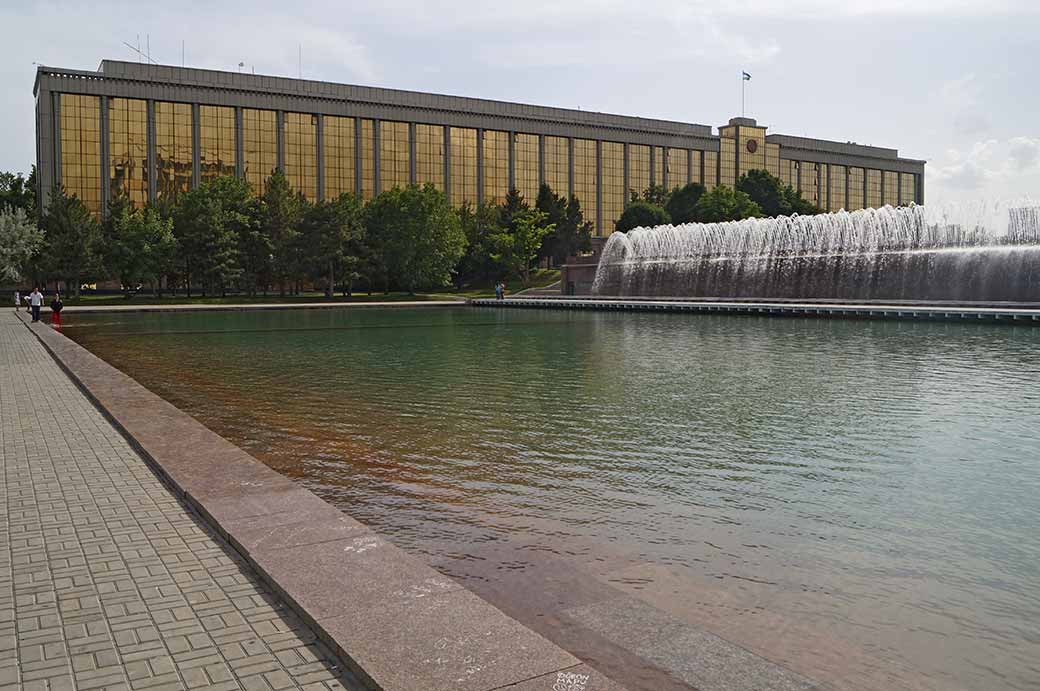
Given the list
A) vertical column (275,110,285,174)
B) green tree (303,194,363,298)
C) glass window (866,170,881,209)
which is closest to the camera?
green tree (303,194,363,298)

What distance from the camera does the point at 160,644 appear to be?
15.5 ft

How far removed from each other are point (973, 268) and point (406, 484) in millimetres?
46035

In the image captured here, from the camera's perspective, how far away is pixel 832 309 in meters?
42.3

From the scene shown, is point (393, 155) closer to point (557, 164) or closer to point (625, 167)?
point (557, 164)

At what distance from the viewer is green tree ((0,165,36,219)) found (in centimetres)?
8831

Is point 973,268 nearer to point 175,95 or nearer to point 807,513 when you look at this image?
point 807,513

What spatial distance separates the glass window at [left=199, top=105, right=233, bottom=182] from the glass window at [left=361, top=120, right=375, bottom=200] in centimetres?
1474

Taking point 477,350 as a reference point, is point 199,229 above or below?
above

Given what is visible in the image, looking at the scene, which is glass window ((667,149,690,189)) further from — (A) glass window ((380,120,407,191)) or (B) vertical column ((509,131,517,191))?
(A) glass window ((380,120,407,191))

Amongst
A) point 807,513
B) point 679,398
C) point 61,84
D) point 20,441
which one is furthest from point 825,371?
point 61,84

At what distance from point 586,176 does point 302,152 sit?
124ft

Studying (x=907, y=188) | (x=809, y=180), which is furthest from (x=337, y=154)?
(x=907, y=188)

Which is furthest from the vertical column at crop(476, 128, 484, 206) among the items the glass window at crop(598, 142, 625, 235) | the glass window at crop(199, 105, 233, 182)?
the glass window at crop(199, 105, 233, 182)

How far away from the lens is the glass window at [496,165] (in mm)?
110812
